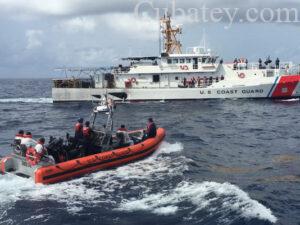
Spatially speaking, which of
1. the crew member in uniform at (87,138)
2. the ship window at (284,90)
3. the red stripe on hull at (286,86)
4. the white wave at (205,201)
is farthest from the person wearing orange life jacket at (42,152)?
the ship window at (284,90)

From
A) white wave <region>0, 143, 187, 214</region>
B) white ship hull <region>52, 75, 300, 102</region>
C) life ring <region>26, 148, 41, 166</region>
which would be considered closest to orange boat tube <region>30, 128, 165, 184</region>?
white wave <region>0, 143, 187, 214</region>

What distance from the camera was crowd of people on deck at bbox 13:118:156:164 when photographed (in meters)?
16.4

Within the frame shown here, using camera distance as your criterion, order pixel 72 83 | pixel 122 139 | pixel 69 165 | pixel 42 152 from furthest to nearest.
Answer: pixel 72 83 → pixel 122 139 → pixel 69 165 → pixel 42 152

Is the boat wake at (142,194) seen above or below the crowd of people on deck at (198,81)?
below

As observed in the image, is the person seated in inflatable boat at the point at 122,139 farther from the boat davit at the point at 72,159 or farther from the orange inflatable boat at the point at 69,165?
the orange inflatable boat at the point at 69,165

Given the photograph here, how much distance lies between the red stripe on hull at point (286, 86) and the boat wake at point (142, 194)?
29.3 m

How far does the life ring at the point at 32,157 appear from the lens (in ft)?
53.3

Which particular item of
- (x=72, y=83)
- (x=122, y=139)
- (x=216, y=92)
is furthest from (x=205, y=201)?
(x=72, y=83)

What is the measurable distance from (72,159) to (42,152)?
1552 millimetres

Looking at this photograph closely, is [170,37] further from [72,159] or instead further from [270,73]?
[72,159]

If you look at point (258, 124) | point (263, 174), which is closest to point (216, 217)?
point (263, 174)

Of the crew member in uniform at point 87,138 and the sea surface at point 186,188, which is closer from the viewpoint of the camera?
the sea surface at point 186,188

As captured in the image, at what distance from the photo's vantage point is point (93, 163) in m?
17.5

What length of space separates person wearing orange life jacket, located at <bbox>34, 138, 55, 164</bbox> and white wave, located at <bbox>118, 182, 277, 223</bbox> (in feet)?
14.2
